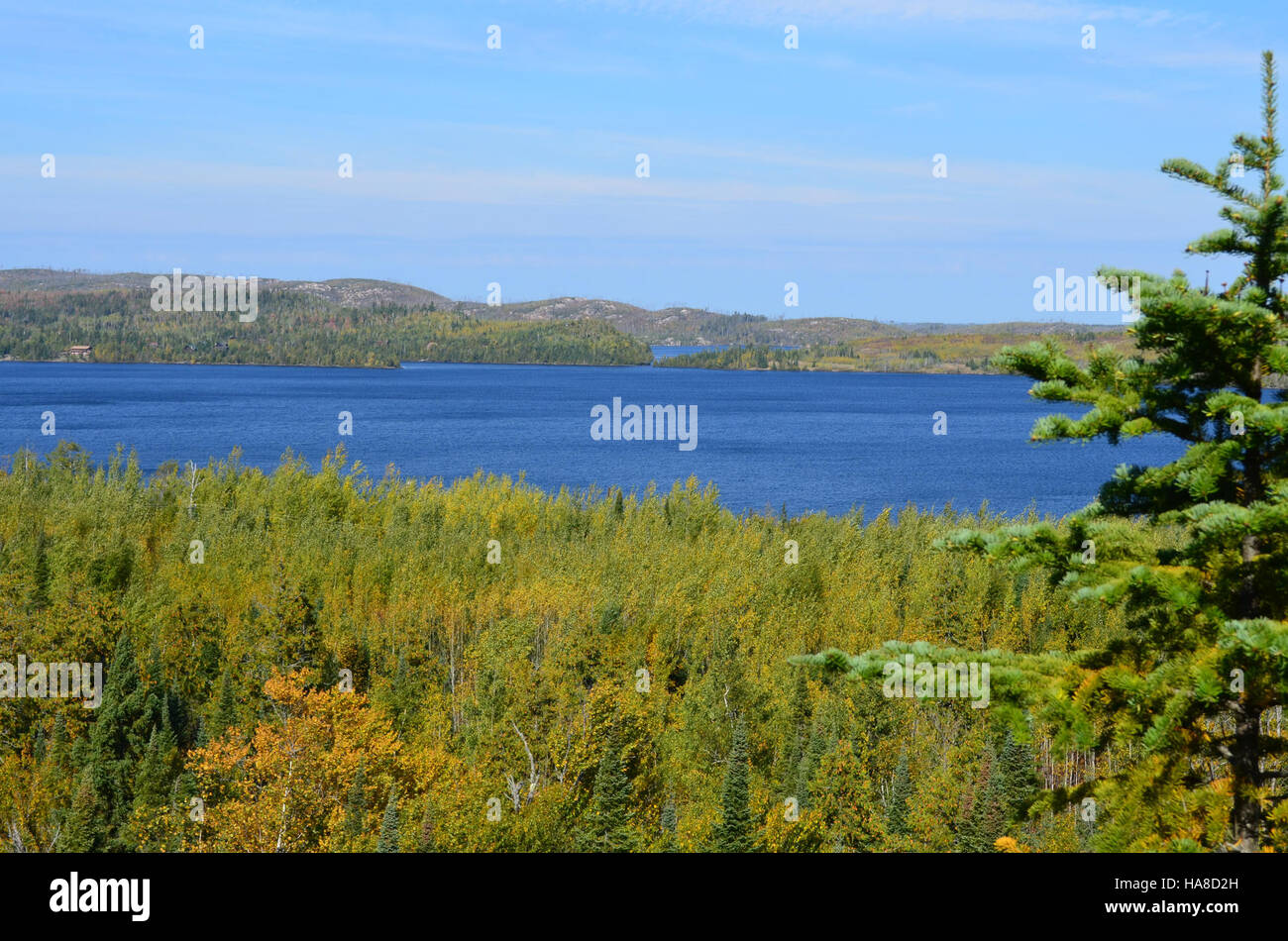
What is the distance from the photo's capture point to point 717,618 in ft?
144

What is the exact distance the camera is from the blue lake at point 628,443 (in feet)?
296

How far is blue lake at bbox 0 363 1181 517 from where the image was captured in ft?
296

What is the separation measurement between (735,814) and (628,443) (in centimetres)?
9489

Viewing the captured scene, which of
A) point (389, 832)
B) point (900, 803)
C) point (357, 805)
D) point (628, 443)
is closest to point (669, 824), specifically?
point (900, 803)

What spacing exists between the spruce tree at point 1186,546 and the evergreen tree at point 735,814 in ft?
57.7

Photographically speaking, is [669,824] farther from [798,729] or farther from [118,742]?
[118,742]

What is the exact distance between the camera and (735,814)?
26.7m

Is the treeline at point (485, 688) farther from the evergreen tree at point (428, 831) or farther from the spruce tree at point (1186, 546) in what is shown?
the spruce tree at point (1186, 546)

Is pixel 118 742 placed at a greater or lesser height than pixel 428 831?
lesser

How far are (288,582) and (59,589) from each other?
9.17 m

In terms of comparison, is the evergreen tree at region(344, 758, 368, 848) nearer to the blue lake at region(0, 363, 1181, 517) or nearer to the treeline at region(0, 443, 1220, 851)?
the treeline at region(0, 443, 1220, 851)

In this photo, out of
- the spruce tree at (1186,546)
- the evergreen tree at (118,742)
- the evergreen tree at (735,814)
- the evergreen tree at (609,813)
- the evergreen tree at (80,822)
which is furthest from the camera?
the evergreen tree at (118,742)

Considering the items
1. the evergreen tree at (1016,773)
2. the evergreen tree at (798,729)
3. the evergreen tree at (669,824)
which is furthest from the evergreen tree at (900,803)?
the evergreen tree at (669,824)

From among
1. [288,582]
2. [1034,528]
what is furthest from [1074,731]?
[288,582]
